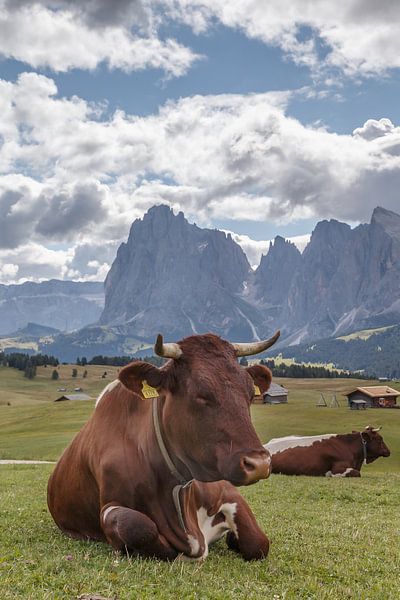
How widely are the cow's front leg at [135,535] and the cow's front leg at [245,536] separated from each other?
107 cm

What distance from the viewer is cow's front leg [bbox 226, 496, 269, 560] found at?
707cm

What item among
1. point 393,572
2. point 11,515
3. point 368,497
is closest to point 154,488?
point 393,572

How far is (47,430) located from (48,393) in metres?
101

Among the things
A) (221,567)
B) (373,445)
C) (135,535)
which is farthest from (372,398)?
(135,535)

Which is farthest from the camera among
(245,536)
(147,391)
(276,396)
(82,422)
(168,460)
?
(276,396)

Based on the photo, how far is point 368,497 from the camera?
666 inches

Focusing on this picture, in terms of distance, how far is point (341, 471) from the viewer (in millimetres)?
24359

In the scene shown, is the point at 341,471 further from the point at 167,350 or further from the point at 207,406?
the point at 167,350

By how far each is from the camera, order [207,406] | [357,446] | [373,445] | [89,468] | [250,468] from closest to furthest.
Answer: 1. [250,468]
2. [207,406]
3. [89,468]
4. [357,446]
5. [373,445]

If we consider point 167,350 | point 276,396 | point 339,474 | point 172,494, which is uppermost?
point 167,350

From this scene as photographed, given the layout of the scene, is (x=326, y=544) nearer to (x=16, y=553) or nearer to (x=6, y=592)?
(x=16, y=553)

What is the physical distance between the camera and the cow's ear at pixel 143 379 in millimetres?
6508

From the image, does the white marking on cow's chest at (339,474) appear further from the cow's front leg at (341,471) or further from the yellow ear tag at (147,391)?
the yellow ear tag at (147,391)

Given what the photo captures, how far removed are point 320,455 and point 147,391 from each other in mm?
19620
